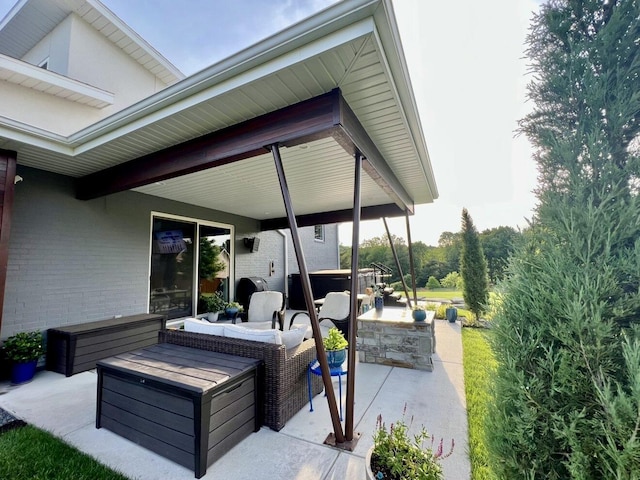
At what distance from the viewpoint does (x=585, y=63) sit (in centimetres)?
129

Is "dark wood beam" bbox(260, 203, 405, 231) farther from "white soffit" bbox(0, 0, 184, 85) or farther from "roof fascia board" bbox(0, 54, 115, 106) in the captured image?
"white soffit" bbox(0, 0, 184, 85)

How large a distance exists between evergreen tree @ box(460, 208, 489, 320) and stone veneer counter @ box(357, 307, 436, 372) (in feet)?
13.0

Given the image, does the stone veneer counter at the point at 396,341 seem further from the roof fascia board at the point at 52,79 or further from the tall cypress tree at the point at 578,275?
the roof fascia board at the point at 52,79

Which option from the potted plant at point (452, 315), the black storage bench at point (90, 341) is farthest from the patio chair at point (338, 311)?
the potted plant at point (452, 315)

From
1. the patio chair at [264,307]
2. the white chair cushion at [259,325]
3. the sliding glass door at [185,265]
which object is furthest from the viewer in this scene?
the patio chair at [264,307]

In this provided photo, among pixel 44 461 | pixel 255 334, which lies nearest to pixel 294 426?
pixel 255 334

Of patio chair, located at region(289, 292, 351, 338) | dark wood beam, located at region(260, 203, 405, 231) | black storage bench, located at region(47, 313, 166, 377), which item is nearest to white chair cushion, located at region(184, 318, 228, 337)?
black storage bench, located at region(47, 313, 166, 377)

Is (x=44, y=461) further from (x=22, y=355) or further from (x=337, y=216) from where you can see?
(x=337, y=216)

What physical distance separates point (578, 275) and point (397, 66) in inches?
68.6

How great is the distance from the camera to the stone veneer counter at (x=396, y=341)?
13.5 ft

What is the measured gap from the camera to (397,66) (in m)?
2.07

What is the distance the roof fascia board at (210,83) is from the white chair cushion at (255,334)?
220cm

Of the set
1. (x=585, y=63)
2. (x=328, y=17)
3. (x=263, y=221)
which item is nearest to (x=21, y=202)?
(x=328, y=17)

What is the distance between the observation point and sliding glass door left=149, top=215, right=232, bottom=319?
5.79 metres
